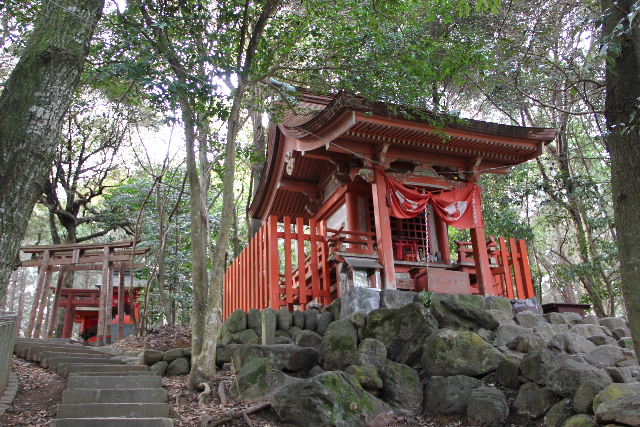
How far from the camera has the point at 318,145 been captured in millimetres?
9617

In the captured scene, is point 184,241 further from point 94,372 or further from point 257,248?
point 94,372

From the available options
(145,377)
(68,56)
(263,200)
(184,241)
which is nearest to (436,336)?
(145,377)

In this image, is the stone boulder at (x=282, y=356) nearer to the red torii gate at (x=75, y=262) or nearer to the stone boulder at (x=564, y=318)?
the stone boulder at (x=564, y=318)

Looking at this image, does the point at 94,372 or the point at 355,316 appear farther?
the point at 355,316

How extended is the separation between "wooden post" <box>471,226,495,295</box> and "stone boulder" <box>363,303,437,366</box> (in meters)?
2.92

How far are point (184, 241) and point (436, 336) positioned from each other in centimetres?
1263

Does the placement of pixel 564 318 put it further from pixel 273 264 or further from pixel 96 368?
pixel 96 368

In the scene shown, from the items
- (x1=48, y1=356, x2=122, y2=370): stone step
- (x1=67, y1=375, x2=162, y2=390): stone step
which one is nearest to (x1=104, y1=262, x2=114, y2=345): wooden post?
(x1=48, y1=356, x2=122, y2=370): stone step

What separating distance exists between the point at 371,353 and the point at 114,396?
3310mm

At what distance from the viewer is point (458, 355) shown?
22.0ft

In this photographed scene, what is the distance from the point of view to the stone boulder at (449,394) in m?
6.12

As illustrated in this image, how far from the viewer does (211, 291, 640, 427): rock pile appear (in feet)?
18.0

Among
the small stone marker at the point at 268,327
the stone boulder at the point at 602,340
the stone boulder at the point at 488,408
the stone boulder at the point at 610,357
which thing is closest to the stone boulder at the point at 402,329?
the stone boulder at the point at 488,408

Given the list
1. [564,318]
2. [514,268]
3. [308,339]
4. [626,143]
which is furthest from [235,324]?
[626,143]
